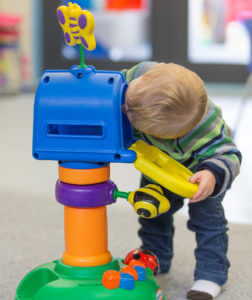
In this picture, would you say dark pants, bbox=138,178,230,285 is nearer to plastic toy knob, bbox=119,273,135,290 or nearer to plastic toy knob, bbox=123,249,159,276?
plastic toy knob, bbox=123,249,159,276

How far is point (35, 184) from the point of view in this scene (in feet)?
6.02

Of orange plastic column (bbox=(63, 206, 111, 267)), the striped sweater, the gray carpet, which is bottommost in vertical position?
the gray carpet

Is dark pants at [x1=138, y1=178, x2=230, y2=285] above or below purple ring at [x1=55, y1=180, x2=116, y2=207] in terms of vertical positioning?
below

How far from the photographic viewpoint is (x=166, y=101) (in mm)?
879

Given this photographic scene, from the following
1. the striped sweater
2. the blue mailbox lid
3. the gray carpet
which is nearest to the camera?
the blue mailbox lid

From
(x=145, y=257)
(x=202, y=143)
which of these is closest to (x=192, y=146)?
(x=202, y=143)

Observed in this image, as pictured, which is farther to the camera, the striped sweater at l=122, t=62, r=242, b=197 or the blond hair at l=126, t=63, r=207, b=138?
the striped sweater at l=122, t=62, r=242, b=197

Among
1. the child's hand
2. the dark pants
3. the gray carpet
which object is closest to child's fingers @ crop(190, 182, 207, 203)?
the child's hand

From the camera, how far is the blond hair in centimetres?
88

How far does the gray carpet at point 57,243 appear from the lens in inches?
43.9

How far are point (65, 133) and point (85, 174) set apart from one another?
77mm

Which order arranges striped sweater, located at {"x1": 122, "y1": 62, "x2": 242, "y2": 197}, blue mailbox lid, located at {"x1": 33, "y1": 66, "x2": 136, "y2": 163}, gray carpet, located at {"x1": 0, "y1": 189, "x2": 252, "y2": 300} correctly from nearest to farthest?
blue mailbox lid, located at {"x1": 33, "y1": 66, "x2": 136, "y2": 163}
striped sweater, located at {"x1": 122, "y1": 62, "x2": 242, "y2": 197}
gray carpet, located at {"x1": 0, "y1": 189, "x2": 252, "y2": 300}

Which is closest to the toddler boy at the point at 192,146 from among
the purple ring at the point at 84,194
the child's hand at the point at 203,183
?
the child's hand at the point at 203,183

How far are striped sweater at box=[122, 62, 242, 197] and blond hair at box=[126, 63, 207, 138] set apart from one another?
4.0 inches
